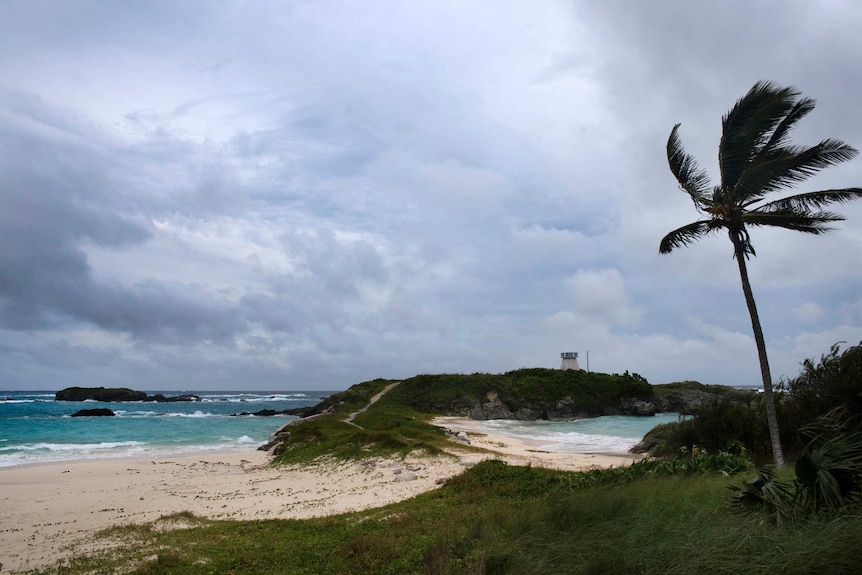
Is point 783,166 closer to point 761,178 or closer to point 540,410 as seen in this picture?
point 761,178

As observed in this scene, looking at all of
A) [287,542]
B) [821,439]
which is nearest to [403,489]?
[287,542]

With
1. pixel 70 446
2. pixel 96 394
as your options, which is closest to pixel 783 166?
pixel 70 446

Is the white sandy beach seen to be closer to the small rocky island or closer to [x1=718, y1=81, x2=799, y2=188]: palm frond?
[x1=718, y1=81, x2=799, y2=188]: palm frond

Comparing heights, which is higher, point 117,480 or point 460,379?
point 460,379

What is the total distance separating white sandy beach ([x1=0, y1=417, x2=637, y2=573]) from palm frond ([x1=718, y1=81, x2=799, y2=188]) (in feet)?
35.4

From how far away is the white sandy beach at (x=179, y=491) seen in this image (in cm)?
1317

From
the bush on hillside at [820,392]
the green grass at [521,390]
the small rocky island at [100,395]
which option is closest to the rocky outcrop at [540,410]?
the green grass at [521,390]

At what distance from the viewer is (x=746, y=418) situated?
651 inches

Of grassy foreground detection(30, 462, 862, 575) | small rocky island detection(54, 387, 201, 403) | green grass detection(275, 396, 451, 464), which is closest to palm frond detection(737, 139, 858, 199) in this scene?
grassy foreground detection(30, 462, 862, 575)

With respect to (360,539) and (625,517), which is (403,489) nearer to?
(360,539)

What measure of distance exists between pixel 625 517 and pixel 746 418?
12.0 metres

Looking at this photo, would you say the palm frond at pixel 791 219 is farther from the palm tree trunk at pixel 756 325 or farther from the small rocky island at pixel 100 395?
the small rocky island at pixel 100 395

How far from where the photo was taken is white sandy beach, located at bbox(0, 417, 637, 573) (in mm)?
13167

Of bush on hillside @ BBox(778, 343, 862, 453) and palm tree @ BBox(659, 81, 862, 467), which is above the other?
palm tree @ BBox(659, 81, 862, 467)
